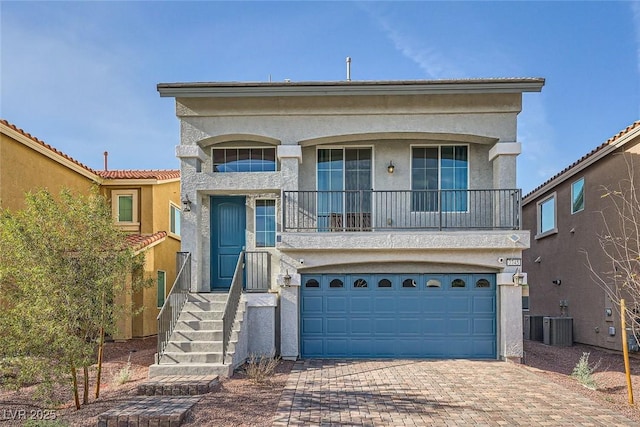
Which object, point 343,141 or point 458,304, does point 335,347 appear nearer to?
point 458,304

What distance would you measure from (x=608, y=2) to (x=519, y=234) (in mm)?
6294

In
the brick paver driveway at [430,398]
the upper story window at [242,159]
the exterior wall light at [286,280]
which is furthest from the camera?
the upper story window at [242,159]

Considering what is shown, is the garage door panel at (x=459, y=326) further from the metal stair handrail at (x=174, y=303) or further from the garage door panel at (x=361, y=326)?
the metal stair handrail at (x=174, y=303)

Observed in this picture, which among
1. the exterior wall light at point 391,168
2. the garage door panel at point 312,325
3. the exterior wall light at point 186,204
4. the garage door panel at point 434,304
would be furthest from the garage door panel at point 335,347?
the exterior wall light at point 186,204

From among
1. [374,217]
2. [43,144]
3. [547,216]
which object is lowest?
[374,217]

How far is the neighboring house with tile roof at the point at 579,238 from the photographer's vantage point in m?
13.8

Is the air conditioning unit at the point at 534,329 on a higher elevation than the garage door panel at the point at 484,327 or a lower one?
lower

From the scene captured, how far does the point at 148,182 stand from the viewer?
1816cm

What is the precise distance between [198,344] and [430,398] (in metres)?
5.02

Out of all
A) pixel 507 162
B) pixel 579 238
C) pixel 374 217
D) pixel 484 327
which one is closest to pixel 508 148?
pixel 507 162

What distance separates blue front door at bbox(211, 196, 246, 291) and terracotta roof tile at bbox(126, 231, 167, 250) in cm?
255

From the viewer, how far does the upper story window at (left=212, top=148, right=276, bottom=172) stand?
14.0 meters

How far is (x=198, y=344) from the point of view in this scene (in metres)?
10.9

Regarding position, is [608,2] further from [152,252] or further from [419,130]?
[152,252]
